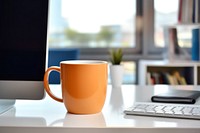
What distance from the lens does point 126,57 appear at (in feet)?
9.87

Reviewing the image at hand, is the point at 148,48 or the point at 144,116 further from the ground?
the point at 148,48

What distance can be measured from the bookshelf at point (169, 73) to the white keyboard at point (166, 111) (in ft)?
5.64

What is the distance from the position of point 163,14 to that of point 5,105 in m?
2.44

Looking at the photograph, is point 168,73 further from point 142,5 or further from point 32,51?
point 32,51

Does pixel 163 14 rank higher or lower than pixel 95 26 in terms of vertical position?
higher

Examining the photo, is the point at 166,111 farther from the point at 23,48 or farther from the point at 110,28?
the point at 110,28

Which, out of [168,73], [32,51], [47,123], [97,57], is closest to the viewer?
[47,123]

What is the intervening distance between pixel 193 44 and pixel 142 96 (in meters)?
1.73

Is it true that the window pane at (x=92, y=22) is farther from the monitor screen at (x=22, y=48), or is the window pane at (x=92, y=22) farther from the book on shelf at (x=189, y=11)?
the monitor screen at (x=22, y=48)

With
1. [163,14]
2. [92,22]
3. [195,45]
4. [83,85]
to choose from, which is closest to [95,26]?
[92,22]

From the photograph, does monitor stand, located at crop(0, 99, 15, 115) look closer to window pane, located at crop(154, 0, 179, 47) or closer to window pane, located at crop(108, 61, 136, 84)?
window pane, located at crop(108, 61, 136, 84)

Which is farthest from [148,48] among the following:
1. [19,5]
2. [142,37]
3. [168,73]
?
[19,5]

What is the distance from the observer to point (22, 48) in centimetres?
80

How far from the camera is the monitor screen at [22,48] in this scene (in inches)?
31.1
